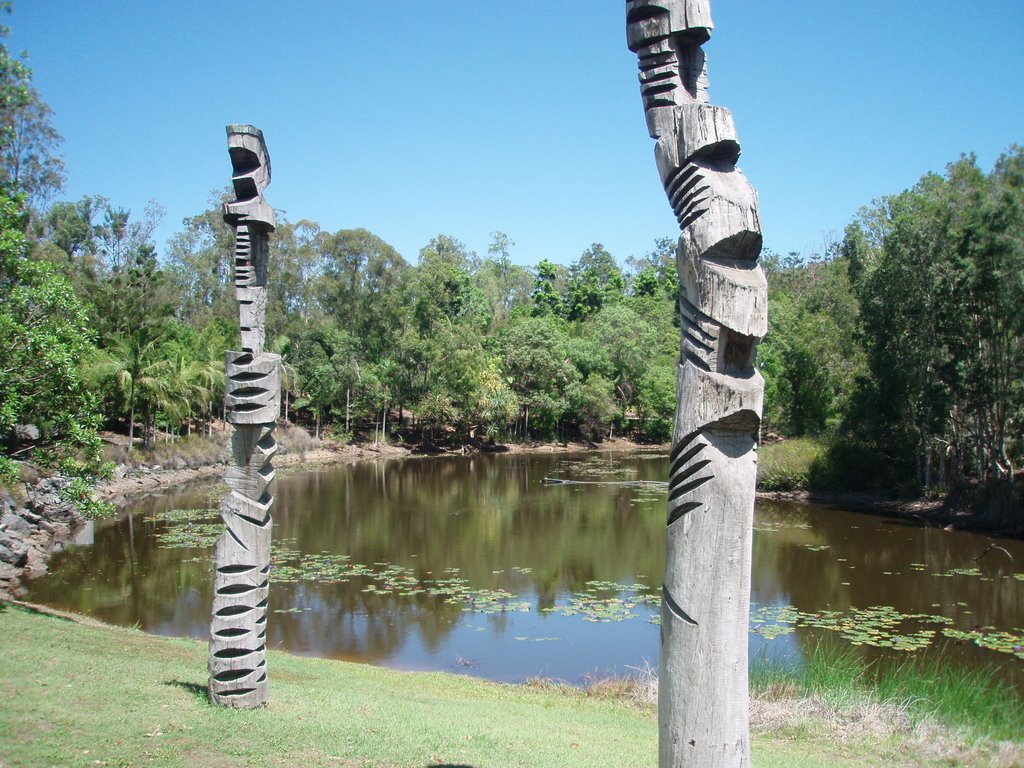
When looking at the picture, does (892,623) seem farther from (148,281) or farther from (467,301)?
(467,301)

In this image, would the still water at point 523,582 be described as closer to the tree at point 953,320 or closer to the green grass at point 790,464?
the green grass at point 790,464

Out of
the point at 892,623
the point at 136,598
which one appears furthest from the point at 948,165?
the point at 136,598

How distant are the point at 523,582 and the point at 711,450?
13.4 m

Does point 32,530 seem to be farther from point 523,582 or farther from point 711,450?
point 711,450

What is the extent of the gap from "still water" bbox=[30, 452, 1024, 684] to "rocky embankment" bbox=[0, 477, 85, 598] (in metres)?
0.48

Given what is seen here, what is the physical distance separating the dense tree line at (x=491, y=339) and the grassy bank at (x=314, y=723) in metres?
3.98

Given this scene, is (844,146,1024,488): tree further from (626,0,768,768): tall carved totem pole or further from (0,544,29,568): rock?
(0,544,29,568): rock

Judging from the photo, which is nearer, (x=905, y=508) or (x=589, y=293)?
(x=905, y=508)

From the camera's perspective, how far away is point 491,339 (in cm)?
4606

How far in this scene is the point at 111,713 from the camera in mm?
5871

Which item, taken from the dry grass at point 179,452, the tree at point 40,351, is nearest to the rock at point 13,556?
the tree at point 40,351

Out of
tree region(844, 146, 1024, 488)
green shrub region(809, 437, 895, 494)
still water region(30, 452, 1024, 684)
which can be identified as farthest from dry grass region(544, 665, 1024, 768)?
green shrub region(809, 437, 895, 494)

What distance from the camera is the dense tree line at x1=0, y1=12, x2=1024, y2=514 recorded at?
13352mm

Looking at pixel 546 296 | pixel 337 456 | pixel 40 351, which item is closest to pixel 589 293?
pixel 546 296
